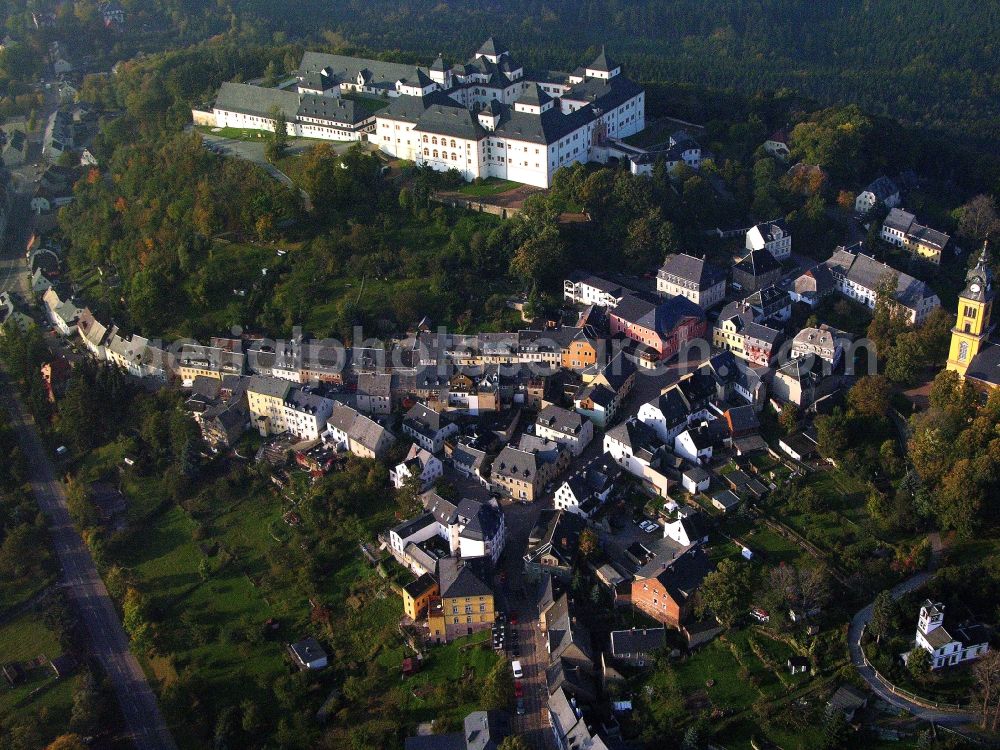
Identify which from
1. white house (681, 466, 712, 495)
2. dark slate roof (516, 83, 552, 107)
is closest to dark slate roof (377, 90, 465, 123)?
dark slate roof (516, 83, 552, 107)

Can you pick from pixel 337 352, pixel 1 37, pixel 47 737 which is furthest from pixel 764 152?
pixel 1 37

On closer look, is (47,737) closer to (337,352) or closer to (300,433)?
(300,433)

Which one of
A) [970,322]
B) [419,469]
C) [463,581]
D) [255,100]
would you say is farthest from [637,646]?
[255,100]

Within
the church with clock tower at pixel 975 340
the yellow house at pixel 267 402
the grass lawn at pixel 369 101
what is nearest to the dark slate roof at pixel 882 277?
the church with clock tower at pixel 975 340

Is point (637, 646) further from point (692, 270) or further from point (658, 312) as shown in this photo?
point (692, 270)

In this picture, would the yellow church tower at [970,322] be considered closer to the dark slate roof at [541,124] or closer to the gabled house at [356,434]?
the dark slate roof at [541,124]

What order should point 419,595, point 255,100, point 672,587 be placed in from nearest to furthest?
point 672,587 < point 419,595 < point 255,100

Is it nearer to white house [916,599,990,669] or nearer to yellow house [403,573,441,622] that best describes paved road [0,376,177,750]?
yellow house [403,573,441,622]
